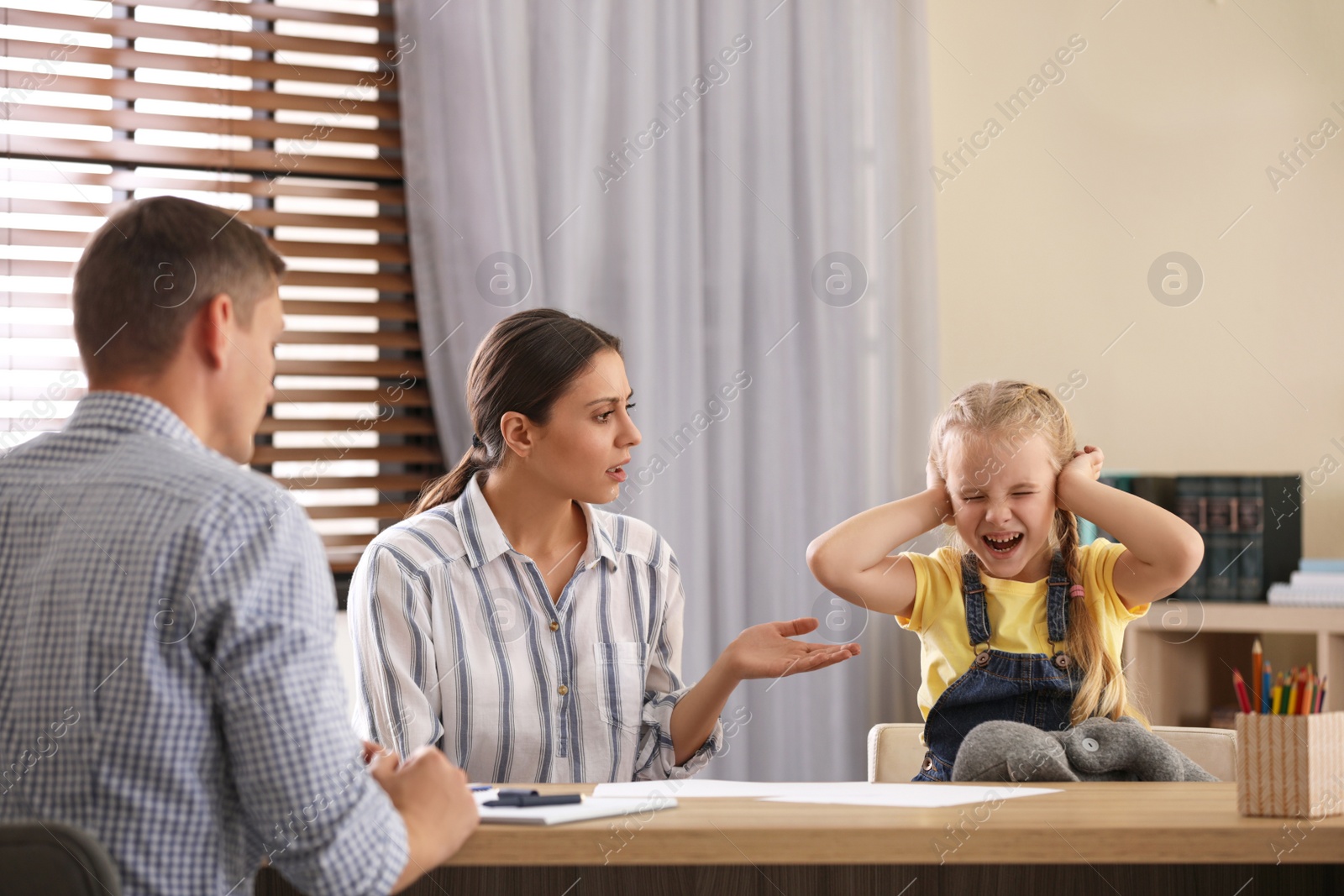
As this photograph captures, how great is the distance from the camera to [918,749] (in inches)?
69.9

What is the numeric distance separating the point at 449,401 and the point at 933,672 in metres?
1.36

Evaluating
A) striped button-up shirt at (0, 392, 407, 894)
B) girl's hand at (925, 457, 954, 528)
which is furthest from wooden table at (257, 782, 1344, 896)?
girl's hand at (925, 457, 954, 528)

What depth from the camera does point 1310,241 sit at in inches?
130

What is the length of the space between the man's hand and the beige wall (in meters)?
2.55

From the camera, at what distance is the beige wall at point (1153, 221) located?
329 centimetres

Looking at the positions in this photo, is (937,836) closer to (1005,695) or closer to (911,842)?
(911,842)

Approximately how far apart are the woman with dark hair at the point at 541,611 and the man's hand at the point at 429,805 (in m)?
0.61

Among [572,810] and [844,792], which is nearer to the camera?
[572,810]

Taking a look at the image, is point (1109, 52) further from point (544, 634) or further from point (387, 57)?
point (544, 634)

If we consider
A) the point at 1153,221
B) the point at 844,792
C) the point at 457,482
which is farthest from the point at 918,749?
the point at 1153,221

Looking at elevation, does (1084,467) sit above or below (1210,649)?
above

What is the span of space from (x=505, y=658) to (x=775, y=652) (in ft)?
1.30

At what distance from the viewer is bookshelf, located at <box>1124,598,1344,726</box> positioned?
9.18 feet

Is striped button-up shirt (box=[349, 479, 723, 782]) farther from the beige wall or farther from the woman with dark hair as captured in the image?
the beige wall
